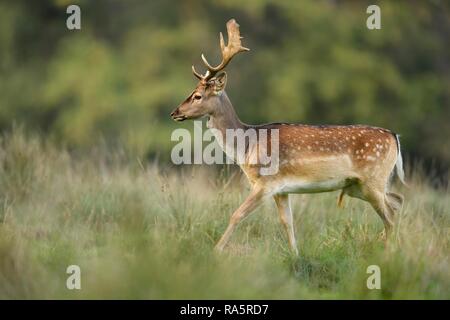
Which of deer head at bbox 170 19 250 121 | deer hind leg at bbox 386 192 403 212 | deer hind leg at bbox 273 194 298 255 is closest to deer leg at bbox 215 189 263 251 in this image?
deer hind leg at bbox 273 194 298 255

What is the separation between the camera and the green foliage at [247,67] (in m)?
21.6

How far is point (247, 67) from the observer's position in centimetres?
2280

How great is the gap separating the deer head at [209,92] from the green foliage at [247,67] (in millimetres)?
12385

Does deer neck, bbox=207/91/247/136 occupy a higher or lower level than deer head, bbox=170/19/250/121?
lower

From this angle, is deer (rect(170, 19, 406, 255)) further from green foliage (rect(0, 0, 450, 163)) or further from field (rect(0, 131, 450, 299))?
green foliage (rect(0, 0, 450, 163))

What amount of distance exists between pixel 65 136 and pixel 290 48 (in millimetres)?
5978

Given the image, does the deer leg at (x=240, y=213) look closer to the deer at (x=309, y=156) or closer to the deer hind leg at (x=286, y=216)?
the deer at (x=309, y=156)

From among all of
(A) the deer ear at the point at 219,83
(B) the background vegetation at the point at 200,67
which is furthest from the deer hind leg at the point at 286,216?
(B) the background vegetation at the point at 200,67

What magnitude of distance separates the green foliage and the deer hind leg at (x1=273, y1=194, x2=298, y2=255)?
12568 mm

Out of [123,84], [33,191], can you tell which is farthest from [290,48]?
[33,191]

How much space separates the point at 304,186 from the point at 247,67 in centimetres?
1500

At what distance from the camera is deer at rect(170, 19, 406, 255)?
7996 millimetres

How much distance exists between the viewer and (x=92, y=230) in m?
8.25
